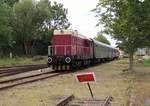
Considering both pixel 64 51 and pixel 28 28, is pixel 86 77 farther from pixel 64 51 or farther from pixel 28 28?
pixel 28 28

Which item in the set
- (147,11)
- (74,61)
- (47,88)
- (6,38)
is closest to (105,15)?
(74,61)

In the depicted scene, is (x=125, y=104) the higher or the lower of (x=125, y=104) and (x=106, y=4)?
the lower

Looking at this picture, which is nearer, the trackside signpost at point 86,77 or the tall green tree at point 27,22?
the trackside signpost at point 86,77

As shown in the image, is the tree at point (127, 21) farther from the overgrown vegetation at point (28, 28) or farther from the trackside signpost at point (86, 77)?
the overgrown vegetation at point (28, 28)

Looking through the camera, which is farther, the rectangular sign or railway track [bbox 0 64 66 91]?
railway track [bbox 0 64 66 91]

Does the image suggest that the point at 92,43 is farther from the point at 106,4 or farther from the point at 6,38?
the point at 6,38

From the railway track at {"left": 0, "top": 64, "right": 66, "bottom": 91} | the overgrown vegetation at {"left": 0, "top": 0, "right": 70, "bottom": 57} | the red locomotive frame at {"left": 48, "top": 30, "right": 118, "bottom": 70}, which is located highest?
the overgrown vegetation at {"left": 0, "top": 0, "right": 70, "bottom": 57}

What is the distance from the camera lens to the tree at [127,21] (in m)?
34.6

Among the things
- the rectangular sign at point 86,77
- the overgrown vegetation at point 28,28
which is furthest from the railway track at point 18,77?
the overgrown vegetation at point 28,28

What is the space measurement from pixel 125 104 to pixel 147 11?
18.2 meters

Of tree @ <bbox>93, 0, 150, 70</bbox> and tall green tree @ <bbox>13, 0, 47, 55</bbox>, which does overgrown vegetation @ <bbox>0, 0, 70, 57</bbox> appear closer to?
tall green tree @ <bbox>13, 0, 47, 55</bbox>

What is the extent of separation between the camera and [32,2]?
93625 millimetres

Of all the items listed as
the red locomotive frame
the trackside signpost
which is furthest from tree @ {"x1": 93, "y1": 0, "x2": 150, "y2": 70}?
the trackside signpost

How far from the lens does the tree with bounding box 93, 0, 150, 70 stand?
113 feet
